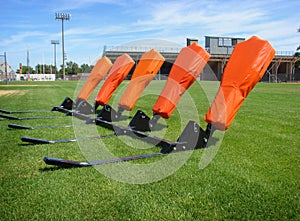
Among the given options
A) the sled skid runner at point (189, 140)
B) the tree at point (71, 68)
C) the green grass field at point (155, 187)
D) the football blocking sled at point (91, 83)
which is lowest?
the green grass field at point (155, 187)

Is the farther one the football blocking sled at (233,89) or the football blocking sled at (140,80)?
the football blocking sled at (140,80)

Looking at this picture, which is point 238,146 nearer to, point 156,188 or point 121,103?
point 156,188

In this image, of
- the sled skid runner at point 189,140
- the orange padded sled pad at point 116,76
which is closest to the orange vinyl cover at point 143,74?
the orange padded sled pad at point 116,76

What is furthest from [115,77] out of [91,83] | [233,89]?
[233,89]

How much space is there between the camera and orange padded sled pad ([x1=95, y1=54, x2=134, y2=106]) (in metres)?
8.64

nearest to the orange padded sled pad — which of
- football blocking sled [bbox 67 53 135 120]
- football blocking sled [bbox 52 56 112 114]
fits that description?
football blocking sled [bbox 67 53 135 120]

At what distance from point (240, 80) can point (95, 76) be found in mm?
6015

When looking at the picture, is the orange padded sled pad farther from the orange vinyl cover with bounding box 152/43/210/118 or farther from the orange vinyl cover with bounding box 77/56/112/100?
the orange vinyl cover with bounding box 152/43/210/118

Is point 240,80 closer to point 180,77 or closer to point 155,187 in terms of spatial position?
point 180,77

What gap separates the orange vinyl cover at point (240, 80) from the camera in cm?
488

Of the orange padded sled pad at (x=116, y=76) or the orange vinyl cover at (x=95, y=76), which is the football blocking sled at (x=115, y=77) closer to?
the orange padded sled pad at (x=116, y=76)

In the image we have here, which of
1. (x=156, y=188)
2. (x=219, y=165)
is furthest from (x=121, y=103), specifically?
(x=156, y=188)

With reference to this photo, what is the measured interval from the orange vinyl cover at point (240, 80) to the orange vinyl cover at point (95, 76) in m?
5.32

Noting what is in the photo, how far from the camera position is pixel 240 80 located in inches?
194
